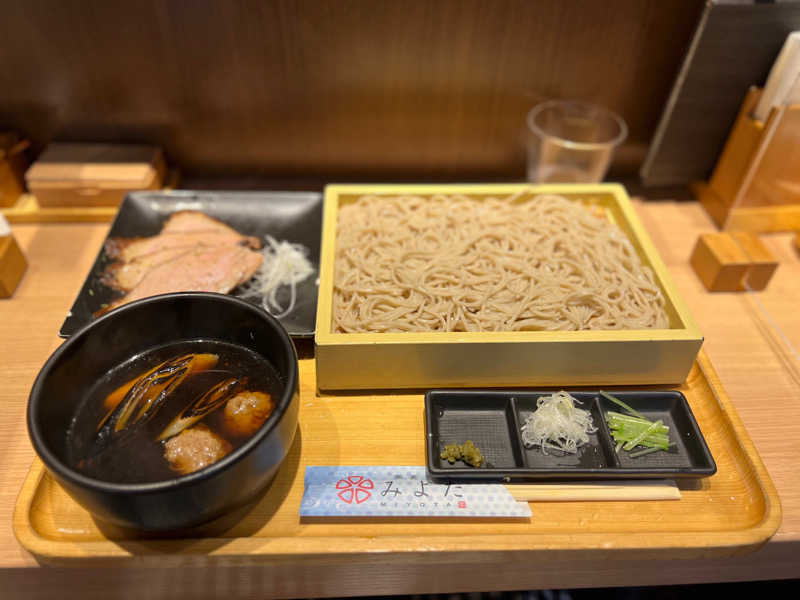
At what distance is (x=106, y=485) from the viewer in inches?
36.8

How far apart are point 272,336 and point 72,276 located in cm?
91

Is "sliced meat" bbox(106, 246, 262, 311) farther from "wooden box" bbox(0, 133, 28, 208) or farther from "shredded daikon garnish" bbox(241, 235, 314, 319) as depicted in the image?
"wooden box" bbox(0, 133, 28, 208)

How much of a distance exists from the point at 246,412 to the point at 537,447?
65cm

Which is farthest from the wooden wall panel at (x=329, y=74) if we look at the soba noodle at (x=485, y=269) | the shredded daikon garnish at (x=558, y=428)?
the shredded daikon garnish at (x=558, y=428)

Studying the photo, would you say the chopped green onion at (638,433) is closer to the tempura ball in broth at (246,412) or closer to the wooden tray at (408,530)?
the wooden tray at (408,530)

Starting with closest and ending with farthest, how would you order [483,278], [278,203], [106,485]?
[106,485]
[483,278]
[278,203]

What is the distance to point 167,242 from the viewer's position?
173cm

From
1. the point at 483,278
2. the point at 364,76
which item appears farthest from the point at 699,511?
the point at 364,76

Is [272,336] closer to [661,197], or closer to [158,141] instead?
[158,141]

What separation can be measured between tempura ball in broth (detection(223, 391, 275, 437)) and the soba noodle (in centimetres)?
30

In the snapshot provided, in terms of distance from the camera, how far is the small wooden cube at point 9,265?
1650 millimetres

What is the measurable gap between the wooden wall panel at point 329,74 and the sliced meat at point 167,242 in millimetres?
474

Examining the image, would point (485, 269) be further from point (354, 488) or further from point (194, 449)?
point (194, 449)

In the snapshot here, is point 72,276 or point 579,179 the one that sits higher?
point 579,179
